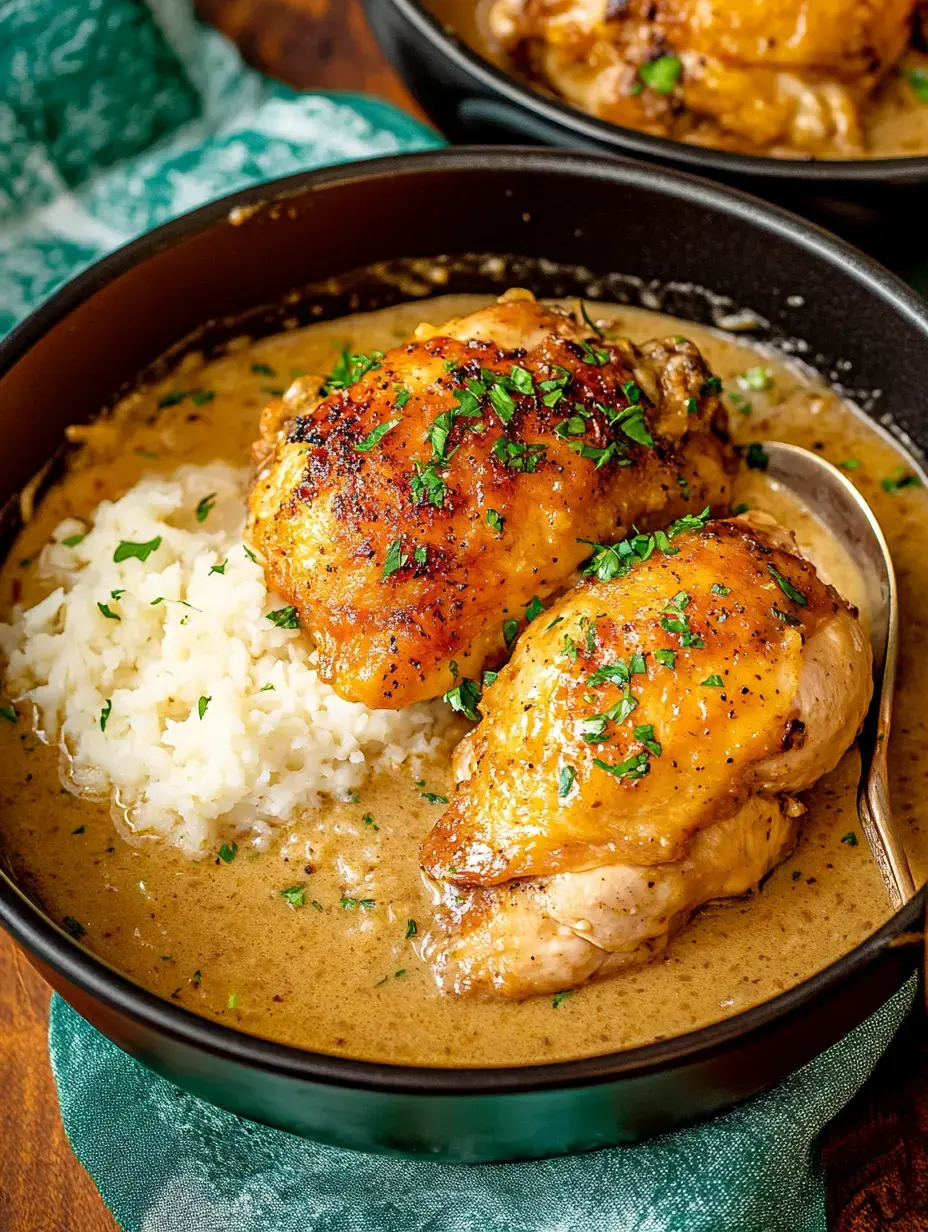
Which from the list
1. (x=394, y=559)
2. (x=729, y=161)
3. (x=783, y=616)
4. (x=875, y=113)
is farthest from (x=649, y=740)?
(x=875, y=113)

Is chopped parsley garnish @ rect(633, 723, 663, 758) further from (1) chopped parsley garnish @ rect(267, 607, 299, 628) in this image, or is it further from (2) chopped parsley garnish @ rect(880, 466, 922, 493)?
(2) chopped parsley garnish @ rect(880, 466, 922, 493)

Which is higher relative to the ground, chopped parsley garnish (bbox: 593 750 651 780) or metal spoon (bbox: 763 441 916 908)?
chopped parsley garnish (bbox: 593 750 651 780)

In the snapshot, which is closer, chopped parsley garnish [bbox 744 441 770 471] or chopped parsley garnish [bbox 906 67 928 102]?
chopped parsley garnish [bbox 744 441 770 471]

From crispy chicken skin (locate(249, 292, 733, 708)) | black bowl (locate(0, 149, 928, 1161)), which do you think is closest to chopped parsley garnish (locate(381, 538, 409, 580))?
crispy chicken skin (locate(249, 292, 733, 708))

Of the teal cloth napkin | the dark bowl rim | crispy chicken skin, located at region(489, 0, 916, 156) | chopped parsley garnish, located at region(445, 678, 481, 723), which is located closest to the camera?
the teal cloth napkin

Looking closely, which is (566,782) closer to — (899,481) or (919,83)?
(899,481)

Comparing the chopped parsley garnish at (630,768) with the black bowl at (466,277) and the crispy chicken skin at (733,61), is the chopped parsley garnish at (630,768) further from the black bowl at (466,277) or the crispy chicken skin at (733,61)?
the crispy chicken skin at (733,61)

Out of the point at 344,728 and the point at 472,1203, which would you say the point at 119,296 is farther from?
the point at 472,1203

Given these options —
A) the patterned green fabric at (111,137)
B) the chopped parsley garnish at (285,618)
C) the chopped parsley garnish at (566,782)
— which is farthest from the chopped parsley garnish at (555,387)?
the patterned green fabric at (111,137)
